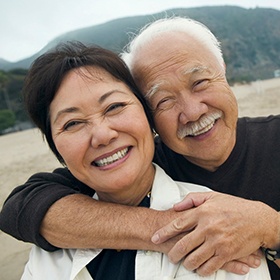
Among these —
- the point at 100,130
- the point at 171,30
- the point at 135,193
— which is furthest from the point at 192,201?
the point at 171,30

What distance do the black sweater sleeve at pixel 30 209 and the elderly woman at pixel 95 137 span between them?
132 mm

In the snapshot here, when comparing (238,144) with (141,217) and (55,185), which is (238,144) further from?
(55,185)

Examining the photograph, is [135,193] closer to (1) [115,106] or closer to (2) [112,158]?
(2) [112,158]

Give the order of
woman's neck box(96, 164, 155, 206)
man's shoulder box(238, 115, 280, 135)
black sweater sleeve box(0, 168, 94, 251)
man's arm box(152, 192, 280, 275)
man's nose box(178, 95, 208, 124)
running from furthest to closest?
man's shoulder box(238, 115, 280, 135) < man's nose box(178, 95, 208, 124) < woman's neck box(96, 164, 155, 206) < black sweater sleeve box(0, 168, 94, 251) < man's arm box(152, 192, 280, 275)

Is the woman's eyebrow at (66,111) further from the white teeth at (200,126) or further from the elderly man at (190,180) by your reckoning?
the white teeth at (200,126)

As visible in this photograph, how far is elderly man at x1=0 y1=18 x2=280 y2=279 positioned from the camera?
1.47 meters

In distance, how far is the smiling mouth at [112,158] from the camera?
5.69ft

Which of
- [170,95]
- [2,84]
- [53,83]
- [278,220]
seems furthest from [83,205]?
[2,84]

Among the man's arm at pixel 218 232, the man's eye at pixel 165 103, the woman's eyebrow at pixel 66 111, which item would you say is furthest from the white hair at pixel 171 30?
the man's arm at pixel 218 232

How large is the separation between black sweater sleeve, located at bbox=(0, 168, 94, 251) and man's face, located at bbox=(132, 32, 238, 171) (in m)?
0.75

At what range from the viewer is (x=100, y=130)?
168 cm

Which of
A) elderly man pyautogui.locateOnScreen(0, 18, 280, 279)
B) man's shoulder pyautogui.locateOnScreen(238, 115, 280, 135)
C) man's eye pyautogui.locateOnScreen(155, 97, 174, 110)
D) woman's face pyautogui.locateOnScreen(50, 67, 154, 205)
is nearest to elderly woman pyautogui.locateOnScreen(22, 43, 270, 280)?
woman's face pyautogui.locateOnScreen(50, 67, 154, 205)

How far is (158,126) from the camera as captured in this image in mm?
2158

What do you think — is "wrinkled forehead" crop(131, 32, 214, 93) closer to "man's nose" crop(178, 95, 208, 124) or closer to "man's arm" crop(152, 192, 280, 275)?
"man's nose" crop(178, 95, 208, 124)
